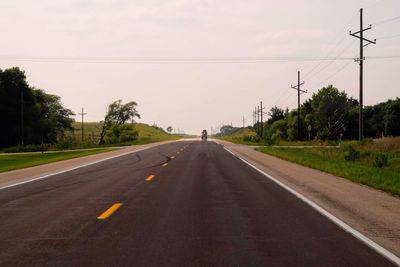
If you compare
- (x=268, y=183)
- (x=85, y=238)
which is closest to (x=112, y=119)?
(x=268, y=183)

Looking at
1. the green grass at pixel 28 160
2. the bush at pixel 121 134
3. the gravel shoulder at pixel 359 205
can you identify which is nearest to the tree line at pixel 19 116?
the bush at pixel 121 134

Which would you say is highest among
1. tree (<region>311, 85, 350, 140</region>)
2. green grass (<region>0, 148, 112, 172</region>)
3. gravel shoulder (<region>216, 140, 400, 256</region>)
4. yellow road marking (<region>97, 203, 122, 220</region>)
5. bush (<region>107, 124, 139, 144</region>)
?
tree (<region>311, 85, 350, 140</region>)

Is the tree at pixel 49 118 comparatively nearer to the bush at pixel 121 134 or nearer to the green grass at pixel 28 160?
the bush at pixel 121 134

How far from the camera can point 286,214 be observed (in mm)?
10289

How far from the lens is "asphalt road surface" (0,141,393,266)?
6590mm

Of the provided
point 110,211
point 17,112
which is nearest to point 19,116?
point 17,112

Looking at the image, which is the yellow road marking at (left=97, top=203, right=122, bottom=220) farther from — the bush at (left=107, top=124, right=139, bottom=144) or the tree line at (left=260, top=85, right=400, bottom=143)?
the bush at (left=107, top=124, right=139, bottom=144)

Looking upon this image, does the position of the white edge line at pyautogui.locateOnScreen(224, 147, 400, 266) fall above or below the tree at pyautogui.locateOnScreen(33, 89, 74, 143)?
below

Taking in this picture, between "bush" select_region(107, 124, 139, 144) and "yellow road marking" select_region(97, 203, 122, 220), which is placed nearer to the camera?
"yellow road marking" select_region(97, 203, 122, 220)

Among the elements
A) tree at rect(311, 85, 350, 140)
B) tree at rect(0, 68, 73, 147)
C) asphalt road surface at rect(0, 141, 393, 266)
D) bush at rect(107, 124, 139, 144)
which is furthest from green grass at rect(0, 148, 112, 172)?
tree at rect(311, 85, 350, 140)

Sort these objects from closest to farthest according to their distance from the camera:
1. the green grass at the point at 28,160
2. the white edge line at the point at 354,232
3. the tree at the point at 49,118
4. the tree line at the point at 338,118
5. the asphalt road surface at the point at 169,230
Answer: the asphalt road surface at the point at 169,230 < the white edge line at the point at 354,232 < the green grass at the point at 28,160 < the tree at the point at 49,118 < the tree line at the point at 338,118

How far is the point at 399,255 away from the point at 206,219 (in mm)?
3711

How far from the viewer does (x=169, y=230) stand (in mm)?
8445

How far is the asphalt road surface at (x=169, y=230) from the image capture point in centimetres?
659
